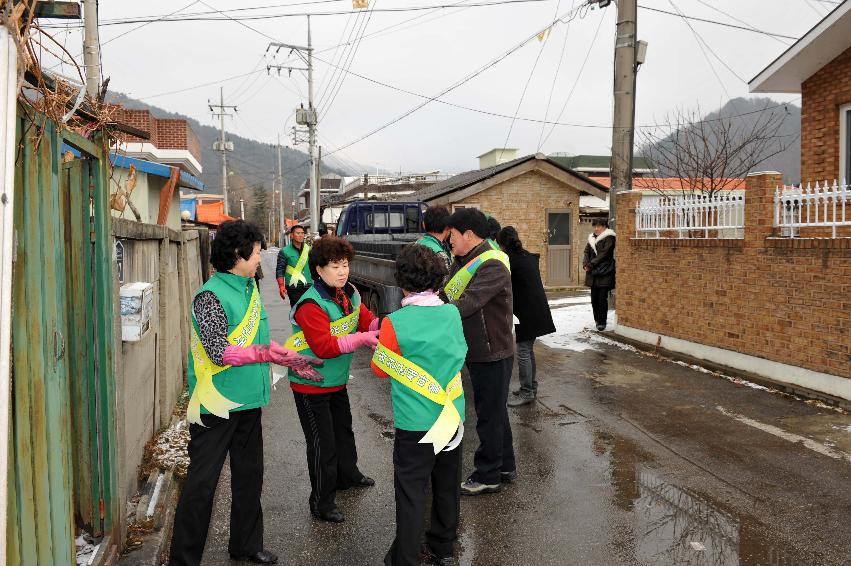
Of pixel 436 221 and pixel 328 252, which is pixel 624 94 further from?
pixel 328 252

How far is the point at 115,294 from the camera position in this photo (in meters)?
3.93

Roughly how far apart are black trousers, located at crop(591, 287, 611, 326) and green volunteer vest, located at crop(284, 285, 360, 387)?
820 cm

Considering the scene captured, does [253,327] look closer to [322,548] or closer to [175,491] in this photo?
[322,548]

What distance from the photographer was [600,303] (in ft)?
39.7

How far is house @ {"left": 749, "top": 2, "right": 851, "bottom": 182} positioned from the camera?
425 inches

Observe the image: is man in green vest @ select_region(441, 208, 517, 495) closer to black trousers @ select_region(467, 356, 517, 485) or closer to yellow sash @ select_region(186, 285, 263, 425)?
black trousers @ select_region(467, 356, 517, 485)

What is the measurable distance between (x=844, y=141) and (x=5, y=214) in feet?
39.9

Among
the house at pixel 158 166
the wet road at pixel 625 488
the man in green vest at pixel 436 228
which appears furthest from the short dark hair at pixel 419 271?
the house at pixel 158 166

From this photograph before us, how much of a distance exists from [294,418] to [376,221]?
8.64 meters

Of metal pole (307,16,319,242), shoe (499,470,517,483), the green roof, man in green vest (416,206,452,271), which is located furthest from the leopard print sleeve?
the green roof

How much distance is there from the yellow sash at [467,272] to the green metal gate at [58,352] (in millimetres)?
2278

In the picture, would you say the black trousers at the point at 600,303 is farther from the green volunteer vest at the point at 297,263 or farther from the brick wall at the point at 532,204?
the brick wall at the point at 532,204

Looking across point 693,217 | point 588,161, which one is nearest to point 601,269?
point 693,217

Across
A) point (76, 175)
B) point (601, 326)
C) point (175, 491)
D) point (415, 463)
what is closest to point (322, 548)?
point (415, 463)
